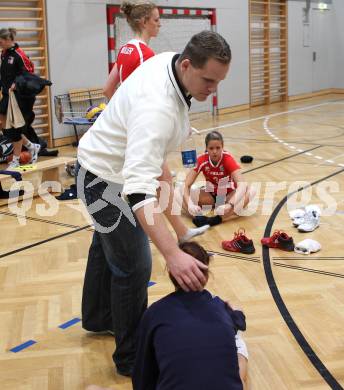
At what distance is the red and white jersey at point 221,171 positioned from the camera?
205 inches

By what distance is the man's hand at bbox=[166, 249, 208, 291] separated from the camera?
6.09 feet

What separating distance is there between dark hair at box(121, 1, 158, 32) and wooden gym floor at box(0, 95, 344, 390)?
1.61 metres

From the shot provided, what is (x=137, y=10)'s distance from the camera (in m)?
3.96

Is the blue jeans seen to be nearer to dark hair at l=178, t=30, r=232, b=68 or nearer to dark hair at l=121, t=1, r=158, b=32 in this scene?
dark hair at l=178, t=30, r=232, b=68

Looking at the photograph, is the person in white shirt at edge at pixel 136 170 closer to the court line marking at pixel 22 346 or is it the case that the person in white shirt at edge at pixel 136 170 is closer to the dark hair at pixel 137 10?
the court line marking at pixel 22 346

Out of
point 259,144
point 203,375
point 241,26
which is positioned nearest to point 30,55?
point 259,144

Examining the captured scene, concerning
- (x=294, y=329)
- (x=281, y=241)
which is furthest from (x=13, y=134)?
(x=294, y=329)

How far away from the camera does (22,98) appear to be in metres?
7.34

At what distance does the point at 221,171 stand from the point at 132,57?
5.17 ft

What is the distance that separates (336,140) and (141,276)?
722 centimetres

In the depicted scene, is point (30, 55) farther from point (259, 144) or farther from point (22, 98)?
point (259, 144)

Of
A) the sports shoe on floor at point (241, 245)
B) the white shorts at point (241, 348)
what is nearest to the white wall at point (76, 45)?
the sports shoe on floor at point (241, 245)

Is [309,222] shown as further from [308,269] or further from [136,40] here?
[136,40]

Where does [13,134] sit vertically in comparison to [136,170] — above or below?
below
